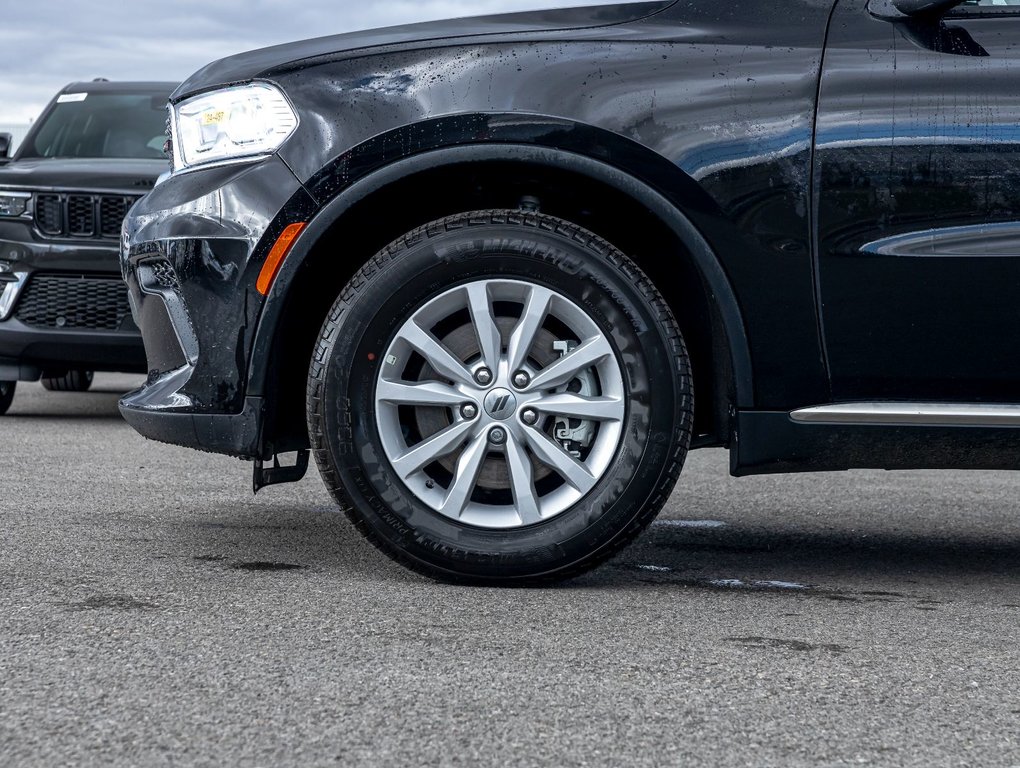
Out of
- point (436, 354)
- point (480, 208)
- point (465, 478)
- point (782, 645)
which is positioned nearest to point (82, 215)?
point (480, 208)

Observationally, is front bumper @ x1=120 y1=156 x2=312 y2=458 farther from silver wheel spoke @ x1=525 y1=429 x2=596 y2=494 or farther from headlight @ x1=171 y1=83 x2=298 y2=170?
silver wheel spoke @ x1=525 y1=429 x2=596 y2=494

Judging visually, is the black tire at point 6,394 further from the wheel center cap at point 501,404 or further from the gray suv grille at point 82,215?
the wheel center cap at point 501,404

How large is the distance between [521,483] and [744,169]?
34.5 inches

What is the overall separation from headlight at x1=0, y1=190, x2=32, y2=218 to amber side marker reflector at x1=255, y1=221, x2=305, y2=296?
14.8ft

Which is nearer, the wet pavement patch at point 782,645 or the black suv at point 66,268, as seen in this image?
the wet pavement patch at point 782,645

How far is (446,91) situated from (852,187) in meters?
0.95

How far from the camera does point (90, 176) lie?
23.4 feet

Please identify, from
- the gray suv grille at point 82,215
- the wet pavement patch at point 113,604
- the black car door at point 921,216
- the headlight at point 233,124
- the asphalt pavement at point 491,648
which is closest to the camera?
the asphalt pavement at point 491,648

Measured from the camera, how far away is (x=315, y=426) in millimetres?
3109

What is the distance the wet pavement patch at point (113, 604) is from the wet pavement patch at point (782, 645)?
1222 mm

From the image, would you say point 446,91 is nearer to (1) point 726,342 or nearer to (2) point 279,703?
(1) point 726,342

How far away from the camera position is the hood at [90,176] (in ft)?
Answer: 23.1

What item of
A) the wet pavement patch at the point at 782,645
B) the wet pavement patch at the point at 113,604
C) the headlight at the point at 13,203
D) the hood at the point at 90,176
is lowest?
the wet pavement patch at the point at 113,604

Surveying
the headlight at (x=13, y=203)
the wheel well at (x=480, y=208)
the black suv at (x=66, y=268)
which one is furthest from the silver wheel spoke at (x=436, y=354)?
the headlight at (x=13, y=203)
